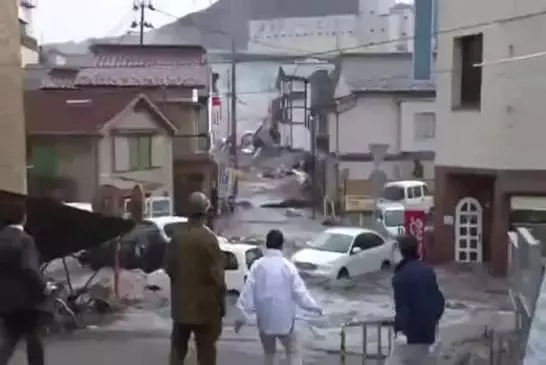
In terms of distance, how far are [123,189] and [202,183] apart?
785 cm

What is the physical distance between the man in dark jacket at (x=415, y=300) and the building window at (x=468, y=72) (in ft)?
61.4

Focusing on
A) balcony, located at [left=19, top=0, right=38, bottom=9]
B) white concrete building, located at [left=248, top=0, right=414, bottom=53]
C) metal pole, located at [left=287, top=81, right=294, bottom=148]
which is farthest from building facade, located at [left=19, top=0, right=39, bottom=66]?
white concrete building, located at [left=248, top=0, right=414, bottom=53]

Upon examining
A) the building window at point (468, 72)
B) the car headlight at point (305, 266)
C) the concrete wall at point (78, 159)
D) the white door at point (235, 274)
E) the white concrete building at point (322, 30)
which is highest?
the white concrete building at point (322, 30)

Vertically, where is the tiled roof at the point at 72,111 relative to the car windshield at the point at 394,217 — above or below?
above

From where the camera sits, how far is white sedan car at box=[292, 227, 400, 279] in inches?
1006

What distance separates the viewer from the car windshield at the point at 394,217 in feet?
115

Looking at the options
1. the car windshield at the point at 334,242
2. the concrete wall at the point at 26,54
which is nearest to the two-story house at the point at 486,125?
the car windshield at the point at 334,242

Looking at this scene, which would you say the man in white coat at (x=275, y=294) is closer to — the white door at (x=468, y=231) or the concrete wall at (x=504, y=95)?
the concrete wall at (x=504, y=95)

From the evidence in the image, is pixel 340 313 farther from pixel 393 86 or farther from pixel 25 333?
pixel 393 86

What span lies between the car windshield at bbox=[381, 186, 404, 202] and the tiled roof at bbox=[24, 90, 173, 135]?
30.7ft

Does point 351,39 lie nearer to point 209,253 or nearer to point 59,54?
point 59,54

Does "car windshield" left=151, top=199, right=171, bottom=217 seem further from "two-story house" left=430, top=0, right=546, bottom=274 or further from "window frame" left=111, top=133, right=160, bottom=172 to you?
"two-story house" left=430, top=0, right=546, bottom=274

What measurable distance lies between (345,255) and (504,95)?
565 cm

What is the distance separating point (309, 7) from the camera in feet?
376
